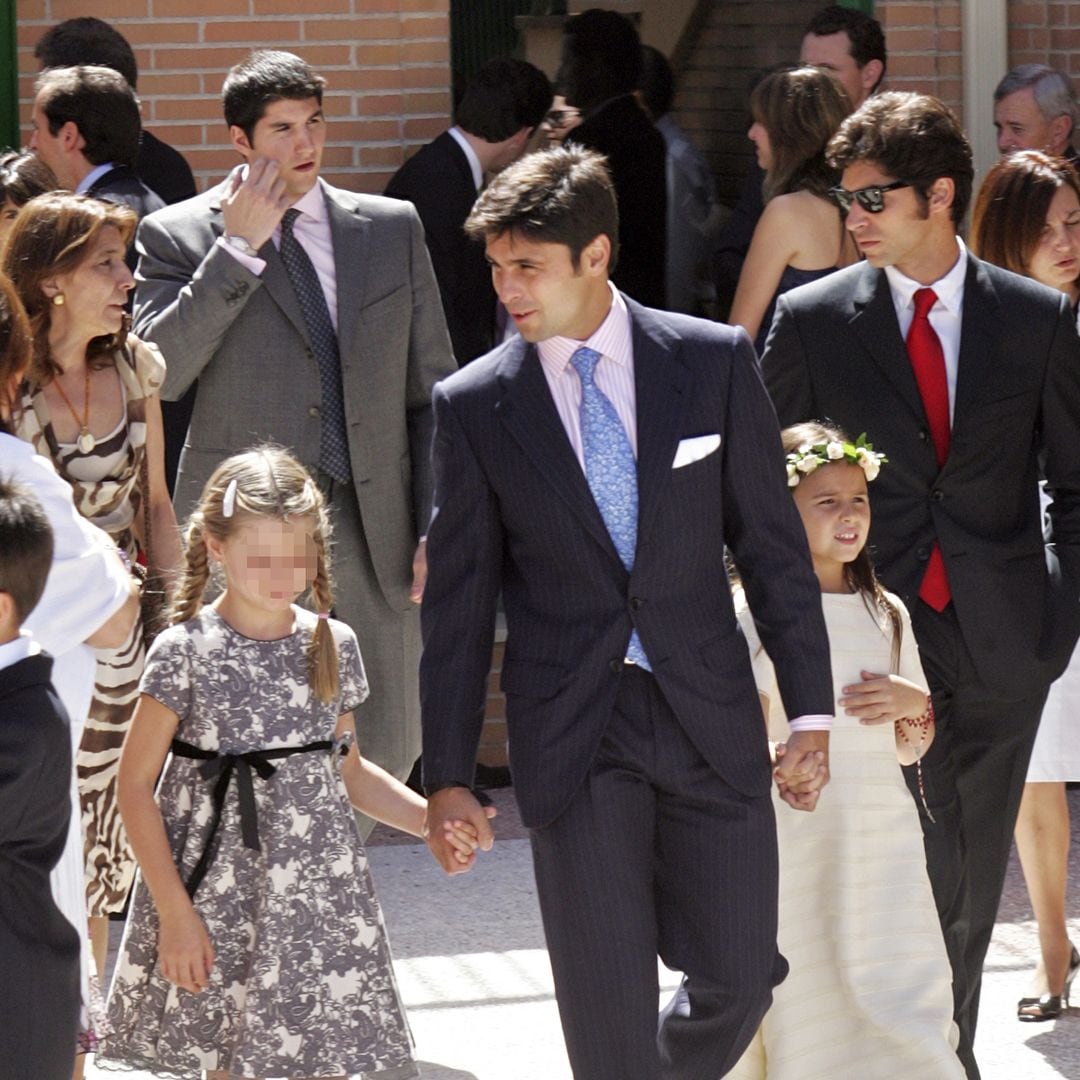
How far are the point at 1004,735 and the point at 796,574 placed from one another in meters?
1.16

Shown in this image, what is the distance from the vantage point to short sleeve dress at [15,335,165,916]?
5203 millimetres

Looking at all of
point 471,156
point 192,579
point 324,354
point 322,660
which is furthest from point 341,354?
point 471,156

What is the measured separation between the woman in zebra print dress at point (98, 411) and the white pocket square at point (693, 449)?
1.63 metres

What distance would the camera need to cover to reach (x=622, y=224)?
24.7ft

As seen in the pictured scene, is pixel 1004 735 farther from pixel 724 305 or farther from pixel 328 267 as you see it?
pixel 724 305

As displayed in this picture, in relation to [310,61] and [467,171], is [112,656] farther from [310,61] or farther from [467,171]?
[310,61]

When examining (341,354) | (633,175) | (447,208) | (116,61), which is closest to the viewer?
(341,354)

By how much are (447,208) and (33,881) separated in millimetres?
4116

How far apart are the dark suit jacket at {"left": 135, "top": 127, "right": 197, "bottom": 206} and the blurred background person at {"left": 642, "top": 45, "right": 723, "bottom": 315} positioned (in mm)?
1599

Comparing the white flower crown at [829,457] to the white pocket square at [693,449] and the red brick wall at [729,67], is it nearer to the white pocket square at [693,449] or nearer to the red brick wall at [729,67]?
the white pocket square at [693,449]

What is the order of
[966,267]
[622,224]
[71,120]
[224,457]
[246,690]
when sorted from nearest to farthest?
1. [246,690]
2. [966,267]
3. [224,457]
4. [71,120]
5. [622,224]

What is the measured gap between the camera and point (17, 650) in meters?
3.54

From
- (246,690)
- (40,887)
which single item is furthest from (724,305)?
(40,887)

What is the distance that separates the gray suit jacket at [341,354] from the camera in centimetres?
558
